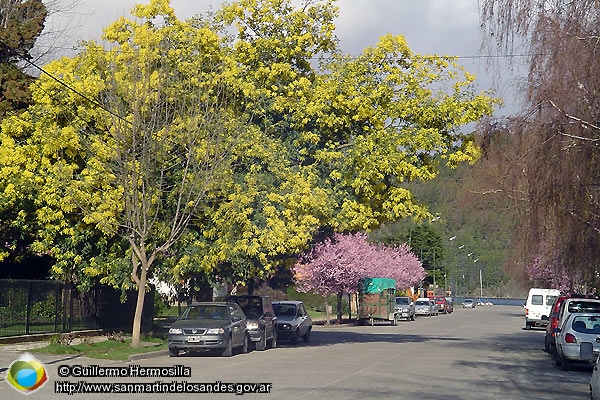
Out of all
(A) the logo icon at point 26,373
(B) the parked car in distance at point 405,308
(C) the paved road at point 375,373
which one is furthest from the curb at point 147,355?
(B) the parked car in distance at point 405,308

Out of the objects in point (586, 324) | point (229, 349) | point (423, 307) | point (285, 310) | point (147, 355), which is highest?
point (423, 307)

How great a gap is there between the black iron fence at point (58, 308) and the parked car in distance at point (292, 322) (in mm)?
5172


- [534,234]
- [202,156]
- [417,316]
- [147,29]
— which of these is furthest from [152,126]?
[417,316]

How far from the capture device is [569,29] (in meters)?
18.0

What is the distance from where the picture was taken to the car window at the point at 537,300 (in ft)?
176

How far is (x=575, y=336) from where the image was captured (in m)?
23.8

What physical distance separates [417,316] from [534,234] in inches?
2400

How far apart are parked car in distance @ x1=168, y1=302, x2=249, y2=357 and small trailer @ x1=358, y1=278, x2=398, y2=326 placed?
29.1 metres

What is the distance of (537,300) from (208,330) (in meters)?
32.8

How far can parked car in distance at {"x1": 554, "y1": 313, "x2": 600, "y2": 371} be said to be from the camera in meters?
23.7

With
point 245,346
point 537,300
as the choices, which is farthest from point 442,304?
point 245,346

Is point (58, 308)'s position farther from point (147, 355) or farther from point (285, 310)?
point (285, 310)

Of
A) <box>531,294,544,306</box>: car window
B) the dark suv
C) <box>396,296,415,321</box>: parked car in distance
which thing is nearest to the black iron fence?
the dark suv

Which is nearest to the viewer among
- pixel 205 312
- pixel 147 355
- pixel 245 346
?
pixel 147 355
